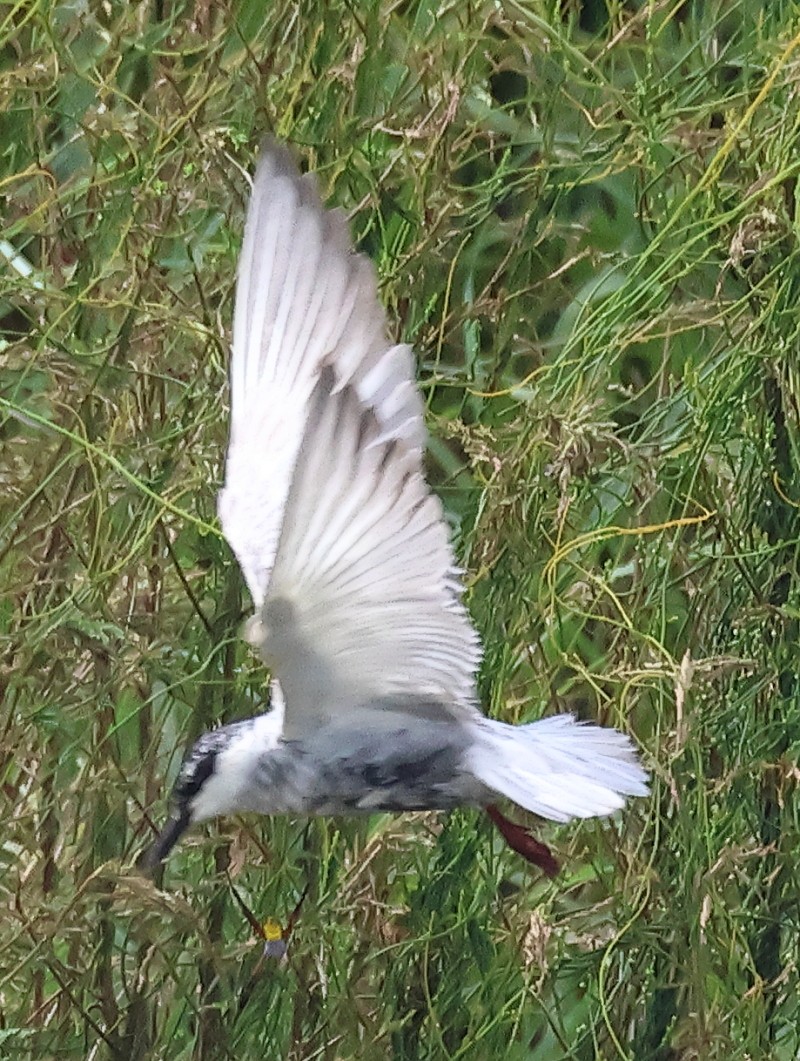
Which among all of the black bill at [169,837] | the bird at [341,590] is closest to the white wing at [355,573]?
the bird at [341,590]

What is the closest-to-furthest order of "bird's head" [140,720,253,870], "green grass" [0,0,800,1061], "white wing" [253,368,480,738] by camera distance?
"white wing" [253,368,480,738] → "bird's head" [140,720,253,870] → "green grass" [0,0,800,1061]

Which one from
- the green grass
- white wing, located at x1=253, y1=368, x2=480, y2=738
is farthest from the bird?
the green grass

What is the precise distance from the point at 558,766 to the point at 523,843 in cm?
17

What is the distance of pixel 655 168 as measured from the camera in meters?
1.47

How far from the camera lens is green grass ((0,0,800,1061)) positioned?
1377 mm

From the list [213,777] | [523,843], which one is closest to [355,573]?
[213,777]

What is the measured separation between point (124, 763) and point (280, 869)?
176 mm

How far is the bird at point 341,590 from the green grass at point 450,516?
11cm

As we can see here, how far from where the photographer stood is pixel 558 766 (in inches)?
48.6

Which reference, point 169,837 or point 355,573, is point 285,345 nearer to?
point 355,573

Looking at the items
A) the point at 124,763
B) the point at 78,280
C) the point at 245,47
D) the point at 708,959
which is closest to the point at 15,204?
the point at 78,280

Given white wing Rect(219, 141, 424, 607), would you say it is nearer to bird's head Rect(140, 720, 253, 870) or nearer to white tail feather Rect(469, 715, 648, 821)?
bird's head Rect(140, 720, 253, 870)

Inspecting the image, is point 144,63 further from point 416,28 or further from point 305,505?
point 305,505

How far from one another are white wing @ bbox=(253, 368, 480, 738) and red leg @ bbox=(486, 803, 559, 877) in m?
0.21
